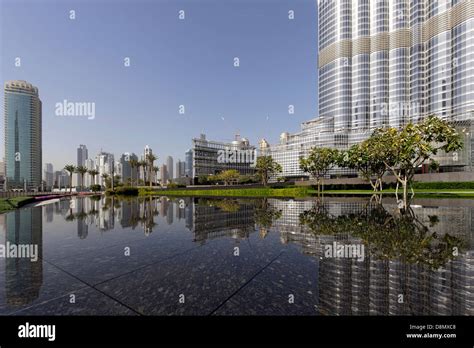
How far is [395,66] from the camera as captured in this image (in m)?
105

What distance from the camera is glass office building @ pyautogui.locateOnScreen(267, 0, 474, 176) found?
82.2m

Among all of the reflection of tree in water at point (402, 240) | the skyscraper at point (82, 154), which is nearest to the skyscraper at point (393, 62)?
the reflection of tree in water at point (402, 240)

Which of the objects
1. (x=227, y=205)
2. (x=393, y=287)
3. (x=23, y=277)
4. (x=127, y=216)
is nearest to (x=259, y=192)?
(x=227, y=205)

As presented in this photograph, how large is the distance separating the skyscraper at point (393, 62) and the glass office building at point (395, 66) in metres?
0.29

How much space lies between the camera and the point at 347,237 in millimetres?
11086

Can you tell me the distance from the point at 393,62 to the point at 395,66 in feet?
7.35

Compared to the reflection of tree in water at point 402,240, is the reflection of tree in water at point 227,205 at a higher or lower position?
lower

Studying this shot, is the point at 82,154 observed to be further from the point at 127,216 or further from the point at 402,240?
the point at 402,240

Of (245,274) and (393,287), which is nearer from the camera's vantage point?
(393,287)

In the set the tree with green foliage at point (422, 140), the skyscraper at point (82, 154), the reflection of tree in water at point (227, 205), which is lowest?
the reflection of tree in water at point (227, 205)

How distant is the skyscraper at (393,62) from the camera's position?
8462 cm

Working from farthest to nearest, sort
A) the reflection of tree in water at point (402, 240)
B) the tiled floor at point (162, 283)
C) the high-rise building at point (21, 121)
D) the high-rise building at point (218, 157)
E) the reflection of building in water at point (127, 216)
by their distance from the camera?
the high-rise building at point (218, 157) < the high-rise building at point (21, 121) < the reflection of building in water at point (127, 216) < the reflection of tree in water at point (402, 240) < the tiled floor at point (162, 283)

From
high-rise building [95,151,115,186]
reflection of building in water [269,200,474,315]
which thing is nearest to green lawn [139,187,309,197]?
reflection of building in water [269,200,474,315]

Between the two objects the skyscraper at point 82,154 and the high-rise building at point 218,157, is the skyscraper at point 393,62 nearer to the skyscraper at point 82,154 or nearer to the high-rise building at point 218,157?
the high-rise building at point 218,157
